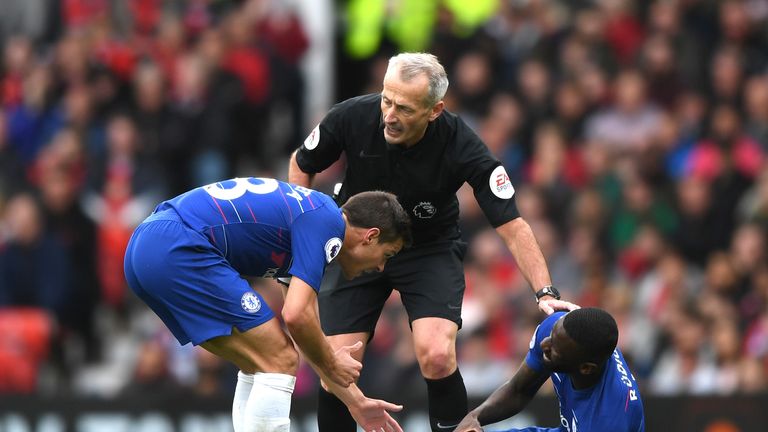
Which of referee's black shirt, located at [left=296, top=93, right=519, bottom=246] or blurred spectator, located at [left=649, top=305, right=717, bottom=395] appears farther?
blurred spectator, located at [left=649, top=305, right=717, bottom=395]

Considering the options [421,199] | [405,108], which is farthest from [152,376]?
[405,108]

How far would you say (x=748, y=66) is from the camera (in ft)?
45.4

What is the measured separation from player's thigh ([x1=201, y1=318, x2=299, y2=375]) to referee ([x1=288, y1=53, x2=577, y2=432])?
99cm

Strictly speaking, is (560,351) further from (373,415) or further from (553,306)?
(373,415)

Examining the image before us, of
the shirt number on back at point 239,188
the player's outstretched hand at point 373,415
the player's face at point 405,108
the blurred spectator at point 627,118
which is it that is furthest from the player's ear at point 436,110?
the blurred spectator at point 627,118

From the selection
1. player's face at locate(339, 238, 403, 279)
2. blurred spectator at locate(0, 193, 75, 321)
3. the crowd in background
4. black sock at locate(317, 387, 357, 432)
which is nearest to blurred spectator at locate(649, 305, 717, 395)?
the crowd in background

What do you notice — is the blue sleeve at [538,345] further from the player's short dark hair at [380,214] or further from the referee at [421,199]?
the player's short dark hair at [380,214]

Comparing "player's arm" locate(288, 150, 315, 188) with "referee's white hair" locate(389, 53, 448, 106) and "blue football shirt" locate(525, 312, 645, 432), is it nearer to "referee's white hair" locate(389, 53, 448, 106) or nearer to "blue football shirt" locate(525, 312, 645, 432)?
"referee's white hair" locate(389, 53, 448, 106)

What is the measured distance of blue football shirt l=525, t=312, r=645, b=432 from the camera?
757 centimetres

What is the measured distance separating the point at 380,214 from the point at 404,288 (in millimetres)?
1133

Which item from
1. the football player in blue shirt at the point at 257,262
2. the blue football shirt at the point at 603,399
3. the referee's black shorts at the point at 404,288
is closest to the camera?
the football player in blue shirt at the point at 257,262

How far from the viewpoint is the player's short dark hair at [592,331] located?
7344mm

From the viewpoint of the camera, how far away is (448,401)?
846cm

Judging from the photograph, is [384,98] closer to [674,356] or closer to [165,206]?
[165,206]
